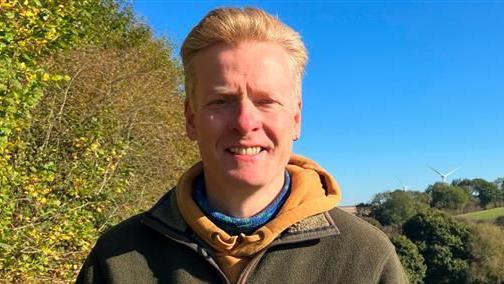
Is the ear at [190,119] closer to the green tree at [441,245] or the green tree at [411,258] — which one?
the green tree at [411,258]

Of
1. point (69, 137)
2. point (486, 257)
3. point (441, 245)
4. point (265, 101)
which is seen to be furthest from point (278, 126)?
point (486, 257)

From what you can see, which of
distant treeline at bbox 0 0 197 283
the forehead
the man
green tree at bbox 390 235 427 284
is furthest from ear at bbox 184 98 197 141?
green tree at bbox 390 235 427 284

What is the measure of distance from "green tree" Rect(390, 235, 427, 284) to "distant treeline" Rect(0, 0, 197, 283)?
42.9 meters

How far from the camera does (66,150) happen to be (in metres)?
12.1

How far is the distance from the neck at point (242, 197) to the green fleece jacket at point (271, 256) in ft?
0.47

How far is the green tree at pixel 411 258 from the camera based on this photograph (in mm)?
60606

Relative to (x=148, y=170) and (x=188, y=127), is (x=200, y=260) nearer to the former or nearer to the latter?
(x=188, y=127)

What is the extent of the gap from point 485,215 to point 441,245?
39.9 m

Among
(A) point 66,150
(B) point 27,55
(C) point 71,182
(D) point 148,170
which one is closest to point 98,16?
(D) point 148,170

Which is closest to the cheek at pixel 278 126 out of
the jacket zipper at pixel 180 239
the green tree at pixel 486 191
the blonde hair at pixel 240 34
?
the blonde hair at pixel 240 34

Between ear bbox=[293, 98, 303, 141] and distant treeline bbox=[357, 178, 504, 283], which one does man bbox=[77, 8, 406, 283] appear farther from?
distant treeline bbox=[357, 178, 504, 283]

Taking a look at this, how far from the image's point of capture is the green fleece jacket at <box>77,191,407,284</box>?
2184 mm

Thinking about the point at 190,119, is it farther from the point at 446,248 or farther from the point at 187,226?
the point at 446,248

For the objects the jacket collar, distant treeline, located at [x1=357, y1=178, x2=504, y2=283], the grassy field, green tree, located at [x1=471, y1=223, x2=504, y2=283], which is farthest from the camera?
the grassy field
